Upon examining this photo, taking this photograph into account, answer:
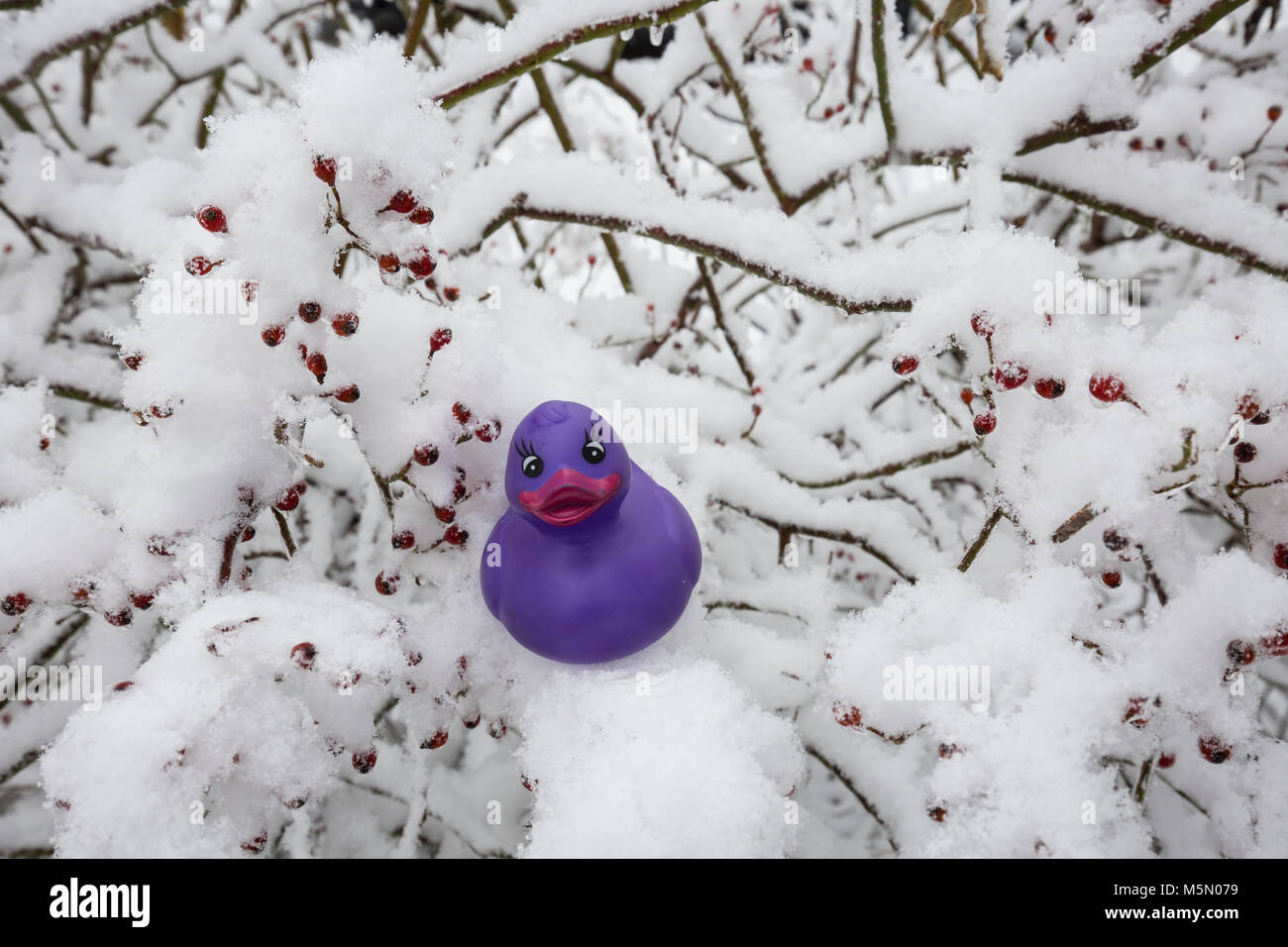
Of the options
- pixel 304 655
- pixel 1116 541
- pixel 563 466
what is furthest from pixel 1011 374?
pixel 304 655

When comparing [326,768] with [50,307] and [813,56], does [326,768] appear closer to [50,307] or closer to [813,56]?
[50,307]

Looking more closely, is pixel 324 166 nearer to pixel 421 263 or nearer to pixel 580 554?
pixel 421 263

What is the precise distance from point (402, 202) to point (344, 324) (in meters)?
0.13

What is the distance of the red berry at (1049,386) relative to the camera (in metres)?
0.84

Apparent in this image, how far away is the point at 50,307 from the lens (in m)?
1.55

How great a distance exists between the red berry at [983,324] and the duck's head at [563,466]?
1.37 feet

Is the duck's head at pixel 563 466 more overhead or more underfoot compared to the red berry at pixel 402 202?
more underfoot

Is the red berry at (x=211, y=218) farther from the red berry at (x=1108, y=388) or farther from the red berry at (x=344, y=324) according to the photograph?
the red berry at (x=1108, y=388)
